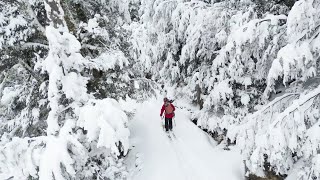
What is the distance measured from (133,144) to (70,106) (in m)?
7.58

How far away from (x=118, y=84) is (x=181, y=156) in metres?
4.22

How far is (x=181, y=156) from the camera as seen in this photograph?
42.6 feet

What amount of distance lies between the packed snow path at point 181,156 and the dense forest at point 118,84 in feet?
2.87

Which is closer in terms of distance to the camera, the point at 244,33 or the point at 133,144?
the point at 244,33

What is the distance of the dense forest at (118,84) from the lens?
6824 mm

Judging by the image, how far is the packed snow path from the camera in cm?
1179

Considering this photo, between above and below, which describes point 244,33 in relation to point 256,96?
above

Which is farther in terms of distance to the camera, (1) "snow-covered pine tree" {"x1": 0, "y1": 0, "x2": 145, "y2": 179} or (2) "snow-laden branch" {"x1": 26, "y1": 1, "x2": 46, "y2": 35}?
(2) "snow-laden branch" {"x1": 26, "y1": 1, "x2": 46, "y2": 35}

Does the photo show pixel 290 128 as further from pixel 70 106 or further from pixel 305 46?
pixel 70 106

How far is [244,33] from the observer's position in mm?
8203

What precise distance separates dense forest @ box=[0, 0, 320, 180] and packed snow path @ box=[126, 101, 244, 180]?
2.87ft

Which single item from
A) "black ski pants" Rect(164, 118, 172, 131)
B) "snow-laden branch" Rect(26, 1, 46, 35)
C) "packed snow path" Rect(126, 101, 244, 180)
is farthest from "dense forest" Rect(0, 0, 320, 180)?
"black ski pants" Rect(164, 118, 172, 131)

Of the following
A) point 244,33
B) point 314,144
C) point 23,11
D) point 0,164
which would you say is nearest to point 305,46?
point 244,33

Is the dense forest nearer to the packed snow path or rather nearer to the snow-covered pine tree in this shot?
the snow-covered pine tree
